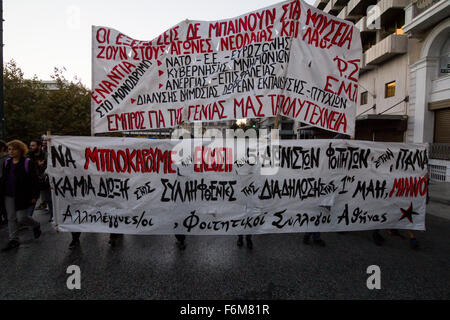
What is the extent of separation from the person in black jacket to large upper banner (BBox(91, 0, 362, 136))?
4.88 ft

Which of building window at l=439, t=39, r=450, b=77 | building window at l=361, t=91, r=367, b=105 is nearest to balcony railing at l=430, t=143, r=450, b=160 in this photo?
building window at l=439, t=39, r=450, b=77

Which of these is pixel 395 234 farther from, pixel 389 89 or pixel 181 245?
pixel 389 89

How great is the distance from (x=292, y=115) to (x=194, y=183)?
1770mm

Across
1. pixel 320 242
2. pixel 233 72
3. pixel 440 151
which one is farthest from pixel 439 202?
pixel 233 72

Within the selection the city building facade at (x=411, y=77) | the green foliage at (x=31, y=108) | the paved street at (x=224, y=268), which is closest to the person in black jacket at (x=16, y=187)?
the paved street at (x=224, y=268)

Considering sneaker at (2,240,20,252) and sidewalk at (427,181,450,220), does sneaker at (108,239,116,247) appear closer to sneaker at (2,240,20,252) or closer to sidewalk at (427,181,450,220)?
sneaker at (2,240,20,252)

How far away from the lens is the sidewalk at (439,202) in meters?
6.18

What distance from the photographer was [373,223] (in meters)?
3.50

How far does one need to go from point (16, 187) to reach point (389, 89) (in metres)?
19.5

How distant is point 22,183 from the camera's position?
382 cm

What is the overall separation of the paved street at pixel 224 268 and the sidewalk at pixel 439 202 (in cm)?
251

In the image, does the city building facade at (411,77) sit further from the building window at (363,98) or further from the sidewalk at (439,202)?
the sidewalk at (439,202)
